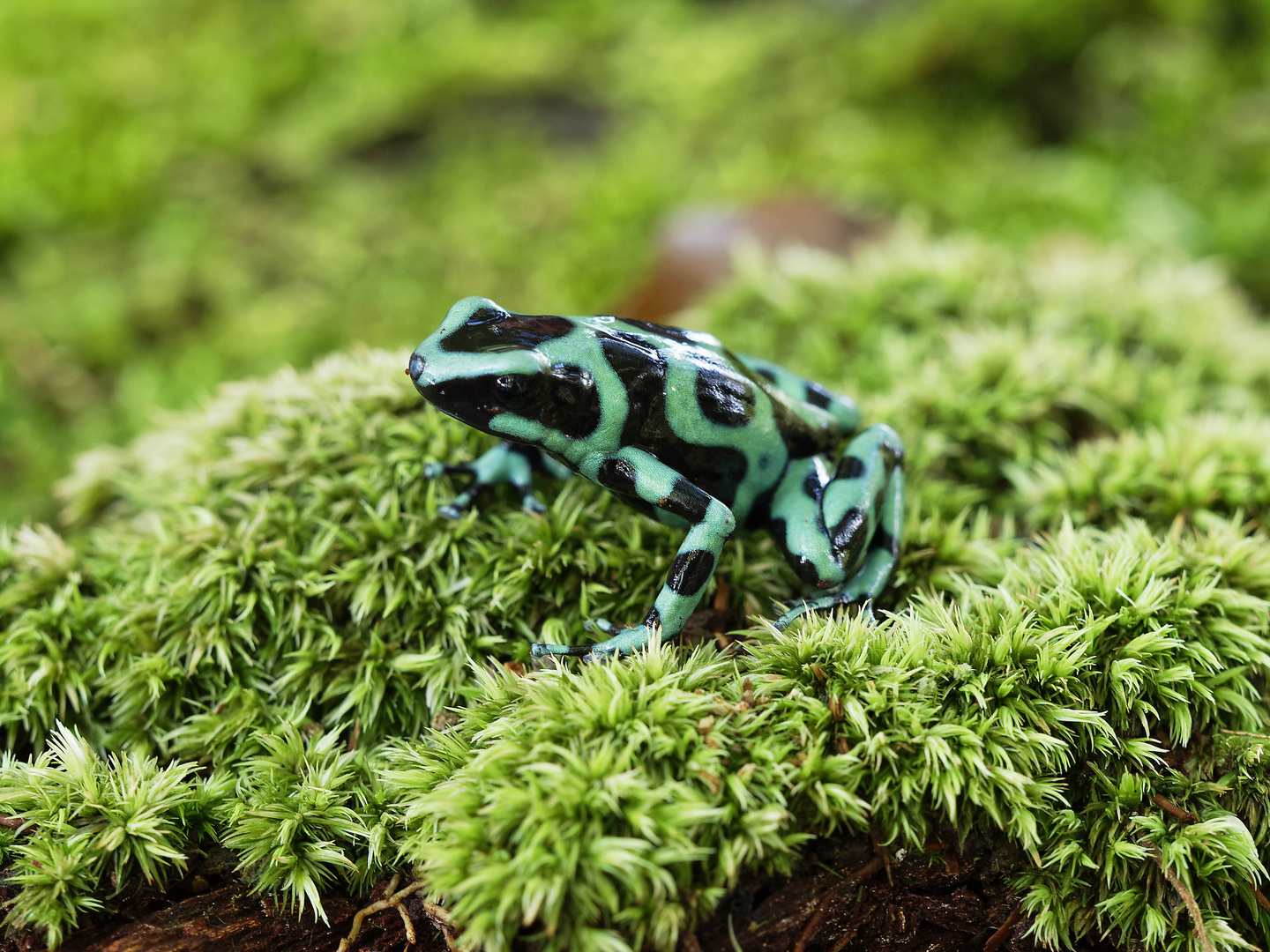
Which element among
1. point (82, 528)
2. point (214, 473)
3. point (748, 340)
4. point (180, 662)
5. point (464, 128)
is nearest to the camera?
point (180, 662)

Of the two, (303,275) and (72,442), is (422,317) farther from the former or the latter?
(72,442)

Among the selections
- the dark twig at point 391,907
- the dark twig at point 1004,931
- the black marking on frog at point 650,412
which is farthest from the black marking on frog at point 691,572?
→ the dark twig at point 1004,931

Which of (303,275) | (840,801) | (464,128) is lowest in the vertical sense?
(840,801)

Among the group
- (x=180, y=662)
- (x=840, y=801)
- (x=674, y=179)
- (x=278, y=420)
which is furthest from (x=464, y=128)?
(x=840, y=801)

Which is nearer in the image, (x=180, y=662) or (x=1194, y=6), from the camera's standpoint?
(x=180, y=662)

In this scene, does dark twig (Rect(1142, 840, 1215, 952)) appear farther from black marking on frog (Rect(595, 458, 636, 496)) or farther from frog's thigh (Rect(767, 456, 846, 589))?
black marking on frog (Rect(595, 458, 636, 496))

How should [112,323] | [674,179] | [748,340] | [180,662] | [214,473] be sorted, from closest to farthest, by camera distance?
1. [180,662]
2. [214,473]
3. [748,340]
4. [112,323]
5. [674,179]

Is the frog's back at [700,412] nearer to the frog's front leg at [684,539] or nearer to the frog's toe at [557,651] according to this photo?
the frog's front leg at [684,539]
